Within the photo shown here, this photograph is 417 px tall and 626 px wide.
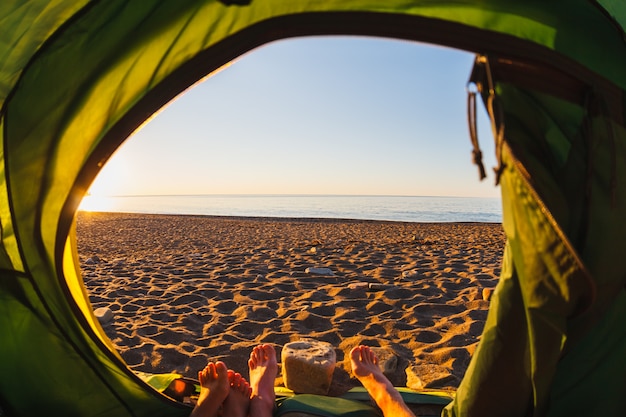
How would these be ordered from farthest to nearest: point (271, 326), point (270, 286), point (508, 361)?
point (270, 286), point (271, 326), point (508, 361)

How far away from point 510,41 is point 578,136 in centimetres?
34

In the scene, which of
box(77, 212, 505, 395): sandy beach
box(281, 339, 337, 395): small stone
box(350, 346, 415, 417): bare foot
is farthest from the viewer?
box(77, 212, 505, 395): sandy beach

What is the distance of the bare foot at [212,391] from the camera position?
202 centimetres

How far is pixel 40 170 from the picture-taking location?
175cm

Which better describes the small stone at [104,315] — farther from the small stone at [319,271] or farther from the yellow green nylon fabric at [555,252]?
the yellow green nylon fabric at [555,252]

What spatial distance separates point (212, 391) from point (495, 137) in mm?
1617

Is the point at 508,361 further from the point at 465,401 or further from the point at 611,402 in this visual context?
the point at 611,402

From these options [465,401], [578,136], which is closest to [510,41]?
[578,136]

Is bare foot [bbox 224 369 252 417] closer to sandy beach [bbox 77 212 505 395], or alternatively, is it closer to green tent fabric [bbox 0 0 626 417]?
green tent fabric [bbox 0 0 626 417]

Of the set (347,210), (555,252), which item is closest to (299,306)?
(555,252)

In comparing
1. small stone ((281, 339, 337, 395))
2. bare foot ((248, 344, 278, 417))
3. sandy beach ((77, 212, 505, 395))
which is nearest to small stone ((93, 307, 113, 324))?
sandy beach ((77, 212, 505, 395))

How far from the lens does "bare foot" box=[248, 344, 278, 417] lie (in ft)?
6.85

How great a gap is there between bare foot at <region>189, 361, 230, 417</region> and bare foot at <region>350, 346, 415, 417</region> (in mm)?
688

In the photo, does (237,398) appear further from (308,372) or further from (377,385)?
(377,385)
